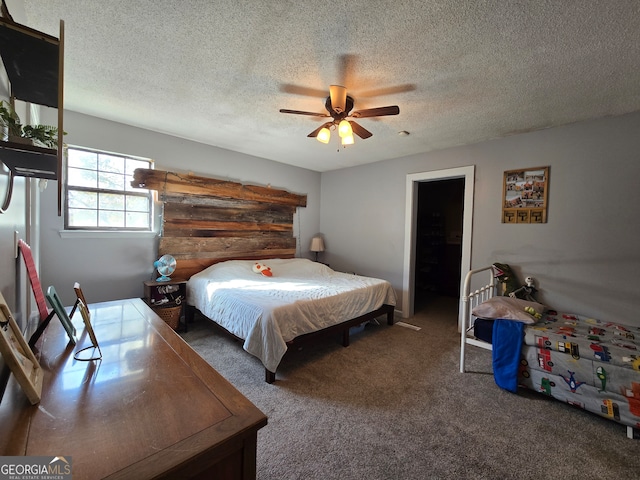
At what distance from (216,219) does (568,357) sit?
157 inches

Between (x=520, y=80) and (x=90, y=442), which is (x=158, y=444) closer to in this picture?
(x=90, y=442)

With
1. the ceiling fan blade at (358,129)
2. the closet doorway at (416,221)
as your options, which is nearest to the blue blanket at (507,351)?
the closet doorway at (416,221)

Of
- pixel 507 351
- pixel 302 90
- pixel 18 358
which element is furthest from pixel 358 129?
pixel 18 358

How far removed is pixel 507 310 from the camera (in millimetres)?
2326

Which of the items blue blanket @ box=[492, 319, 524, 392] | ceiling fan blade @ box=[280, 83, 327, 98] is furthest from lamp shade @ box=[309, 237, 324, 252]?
blue blanket @ box=[492, 319, 524, 392]

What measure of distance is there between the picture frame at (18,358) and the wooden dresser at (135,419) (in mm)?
33

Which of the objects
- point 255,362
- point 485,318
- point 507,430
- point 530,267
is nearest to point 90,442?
point 255,362

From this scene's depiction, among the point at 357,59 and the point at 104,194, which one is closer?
the point at 357,59

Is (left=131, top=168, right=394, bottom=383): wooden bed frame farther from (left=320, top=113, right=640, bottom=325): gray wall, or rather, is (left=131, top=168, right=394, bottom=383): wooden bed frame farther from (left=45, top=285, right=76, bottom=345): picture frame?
(left=45, top=285, right=76, bottom=345): picture frame

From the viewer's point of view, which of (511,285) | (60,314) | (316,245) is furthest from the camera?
(316,245)

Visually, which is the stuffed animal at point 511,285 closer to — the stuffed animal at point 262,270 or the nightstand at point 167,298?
the stuffed animal at point 262,270

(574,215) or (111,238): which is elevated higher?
(574,215)

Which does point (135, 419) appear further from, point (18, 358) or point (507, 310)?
point (507, 310)

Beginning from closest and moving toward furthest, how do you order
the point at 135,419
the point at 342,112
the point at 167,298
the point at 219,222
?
the point at 135,419 → the point at 342,112 → the point at 167,298 → the point at 219,222
